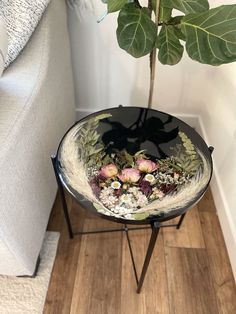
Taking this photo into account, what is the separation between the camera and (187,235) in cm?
115

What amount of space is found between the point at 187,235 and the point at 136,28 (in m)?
0.82

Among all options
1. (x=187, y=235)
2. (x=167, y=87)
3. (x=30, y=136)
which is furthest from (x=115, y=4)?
(x=187, y=235)

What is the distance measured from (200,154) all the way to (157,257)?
482 mm

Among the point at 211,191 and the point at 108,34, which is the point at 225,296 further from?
the point at 108,34

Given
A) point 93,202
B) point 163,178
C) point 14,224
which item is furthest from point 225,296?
point 14,224

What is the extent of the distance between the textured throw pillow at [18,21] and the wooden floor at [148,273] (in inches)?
26.8

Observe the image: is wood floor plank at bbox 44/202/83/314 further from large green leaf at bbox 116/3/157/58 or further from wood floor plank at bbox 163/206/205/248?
large green leaf at bbox 116/3/157/58

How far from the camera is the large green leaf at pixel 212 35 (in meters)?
0.66

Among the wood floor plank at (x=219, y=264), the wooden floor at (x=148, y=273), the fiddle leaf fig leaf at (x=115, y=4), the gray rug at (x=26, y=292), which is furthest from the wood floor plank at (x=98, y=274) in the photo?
the fiddle leaf fig leaf at (x=115, y=4)

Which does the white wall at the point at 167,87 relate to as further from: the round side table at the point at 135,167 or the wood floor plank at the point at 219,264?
the round side table at the point at 135,167

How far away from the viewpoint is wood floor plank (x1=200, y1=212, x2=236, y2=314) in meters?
0.99

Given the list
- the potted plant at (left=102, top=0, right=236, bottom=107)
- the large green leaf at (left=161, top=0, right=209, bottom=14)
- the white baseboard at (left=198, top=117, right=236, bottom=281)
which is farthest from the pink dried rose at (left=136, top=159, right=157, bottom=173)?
the white baseboard at (left=198, top=117, right=236, bottom=281)

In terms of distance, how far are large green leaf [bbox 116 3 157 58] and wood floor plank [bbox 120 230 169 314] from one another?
2.42 feet

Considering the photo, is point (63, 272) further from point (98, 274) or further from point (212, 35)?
point (212, 35)
